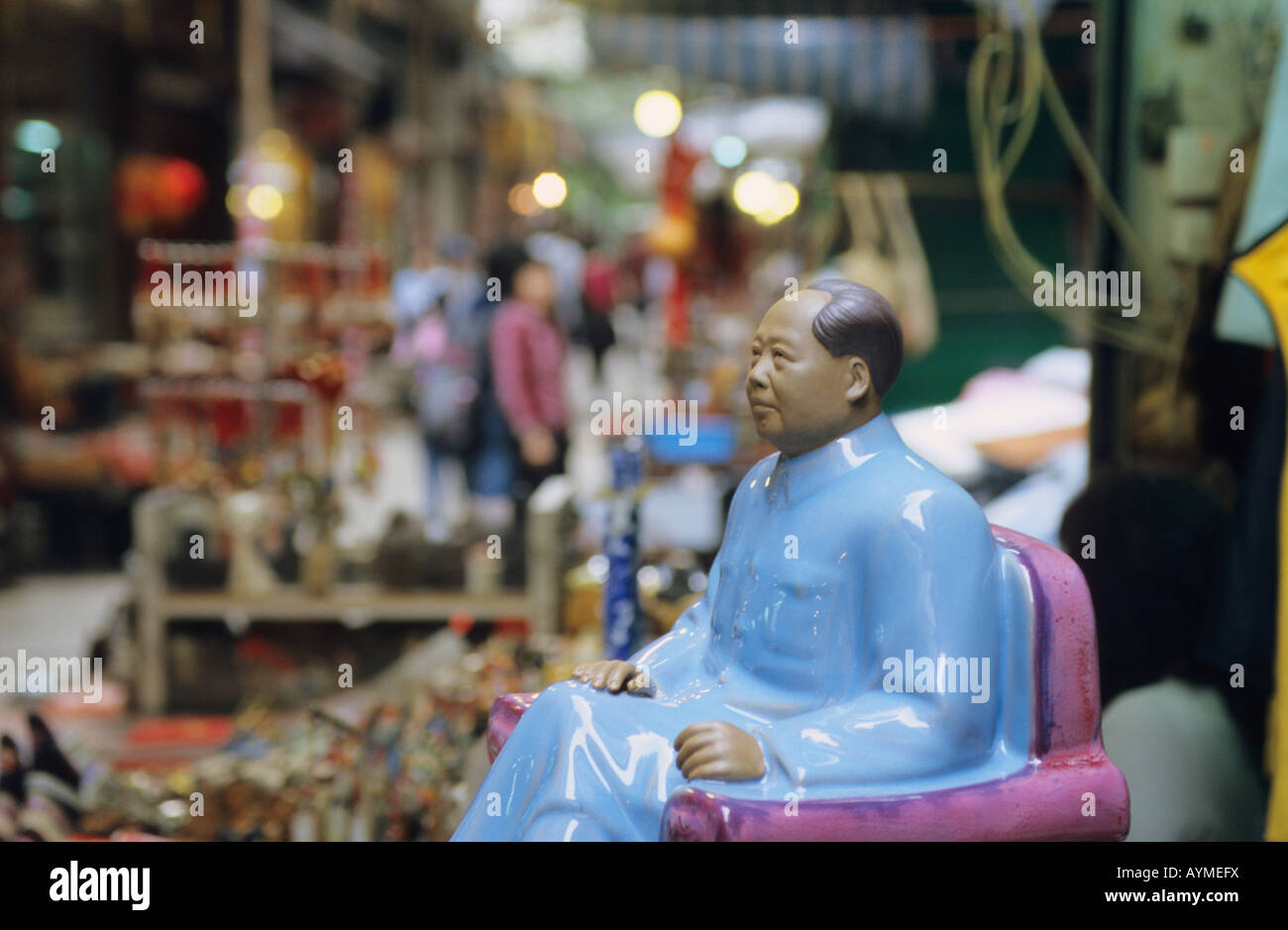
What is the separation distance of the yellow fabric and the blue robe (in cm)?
122

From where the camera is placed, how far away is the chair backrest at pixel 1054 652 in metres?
2.28

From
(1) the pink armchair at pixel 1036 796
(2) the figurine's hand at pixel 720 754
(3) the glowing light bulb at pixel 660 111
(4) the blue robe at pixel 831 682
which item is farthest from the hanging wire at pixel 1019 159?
(3) the glowing light bulb at pixel 660 111

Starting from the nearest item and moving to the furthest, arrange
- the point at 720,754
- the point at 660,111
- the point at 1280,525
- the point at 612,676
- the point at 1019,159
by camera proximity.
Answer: the point at 720,754 < the point at 612,676 < the point at 1280,525 < the point at 1019,159 < the point at 660,111

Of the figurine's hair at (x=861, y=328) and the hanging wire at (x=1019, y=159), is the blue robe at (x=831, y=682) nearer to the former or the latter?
the figurine's hair at (x=861, y=328)

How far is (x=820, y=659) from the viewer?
7.41 feet

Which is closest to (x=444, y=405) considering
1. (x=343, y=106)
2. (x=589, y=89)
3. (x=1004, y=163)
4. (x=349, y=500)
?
(x=349, y=500)

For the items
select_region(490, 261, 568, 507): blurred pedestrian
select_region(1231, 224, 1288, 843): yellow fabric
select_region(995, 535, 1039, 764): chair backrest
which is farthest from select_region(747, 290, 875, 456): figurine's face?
select_region(490, 261, 568, 507): blurred pedestrian

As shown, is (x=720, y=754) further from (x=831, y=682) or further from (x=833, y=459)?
(x=833, y=459)

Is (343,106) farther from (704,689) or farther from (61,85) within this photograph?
(704,689)

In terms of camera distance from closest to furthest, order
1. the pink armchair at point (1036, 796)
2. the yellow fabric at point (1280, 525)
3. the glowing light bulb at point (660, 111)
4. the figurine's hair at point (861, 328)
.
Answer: the pink armchair at point (1036, 796) → the figurine's hair at point (861, 328) → the yellow fabric at point (1280, 525) → the glowing light bulb at point (660, 111)

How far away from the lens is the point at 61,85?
34.4 feet

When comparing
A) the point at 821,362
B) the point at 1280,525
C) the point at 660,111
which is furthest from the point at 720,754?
the point at 660,111

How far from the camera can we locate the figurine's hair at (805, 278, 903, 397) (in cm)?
228

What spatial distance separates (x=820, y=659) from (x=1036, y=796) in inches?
15.7
